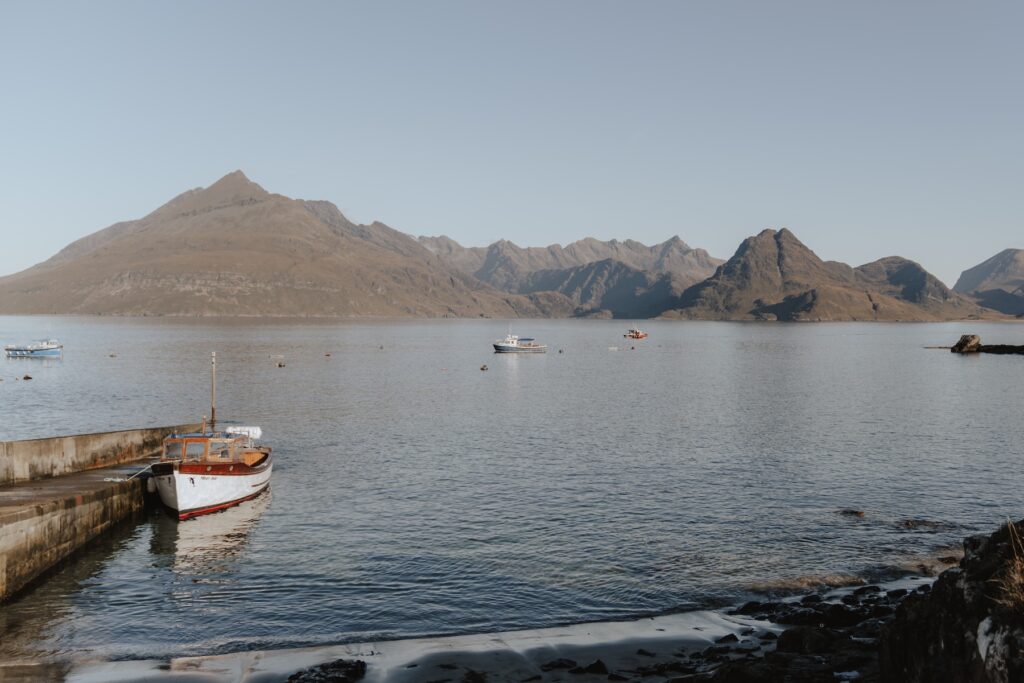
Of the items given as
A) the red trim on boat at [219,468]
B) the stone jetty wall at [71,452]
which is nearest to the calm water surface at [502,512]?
the red trim on boat at [219,468]

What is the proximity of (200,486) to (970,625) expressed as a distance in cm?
3804

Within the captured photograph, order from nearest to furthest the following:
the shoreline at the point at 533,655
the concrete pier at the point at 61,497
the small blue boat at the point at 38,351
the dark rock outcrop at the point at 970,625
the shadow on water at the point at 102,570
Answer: the dark rock outcrop at the point at 970,625 → the shoreline at the point at 533,655 → the shadow on water at the point at 102,570 → the concrete pier at the point at 61,497 → the small blue boat at the point at 38,351

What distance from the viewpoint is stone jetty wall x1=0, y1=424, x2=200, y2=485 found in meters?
38.0

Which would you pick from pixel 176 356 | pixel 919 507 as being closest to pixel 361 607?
pixel 919 507

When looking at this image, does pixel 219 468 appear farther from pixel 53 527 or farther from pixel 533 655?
pixel 533 655

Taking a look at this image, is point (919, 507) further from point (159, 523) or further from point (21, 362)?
point (21, 362)

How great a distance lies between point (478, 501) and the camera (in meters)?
44.8

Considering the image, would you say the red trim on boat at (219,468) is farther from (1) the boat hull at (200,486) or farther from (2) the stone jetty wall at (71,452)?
(2) the stone jetty wall at (71,452)

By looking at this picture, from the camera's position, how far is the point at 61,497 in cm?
3481

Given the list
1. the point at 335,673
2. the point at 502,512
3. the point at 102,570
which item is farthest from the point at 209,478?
the point at 335,673

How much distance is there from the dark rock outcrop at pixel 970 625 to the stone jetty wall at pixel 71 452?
132 ft

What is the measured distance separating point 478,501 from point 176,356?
141650 millimetres

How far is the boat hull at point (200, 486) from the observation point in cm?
4084

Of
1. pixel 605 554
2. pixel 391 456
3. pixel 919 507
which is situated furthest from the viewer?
pixel 391 456
